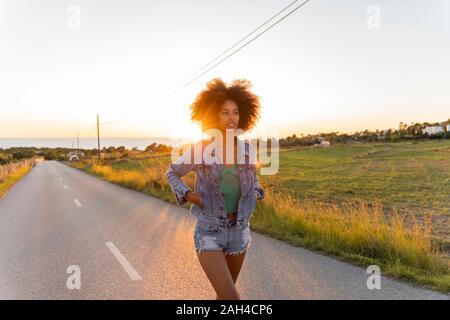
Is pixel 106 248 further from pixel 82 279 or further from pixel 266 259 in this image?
pixel 266 259

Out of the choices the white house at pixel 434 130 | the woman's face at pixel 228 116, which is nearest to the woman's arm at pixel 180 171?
the woman's face at pixel 228 116

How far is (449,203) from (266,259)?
11.1m

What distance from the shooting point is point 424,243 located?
6070mm

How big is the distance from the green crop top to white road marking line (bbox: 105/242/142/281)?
9.51 feet

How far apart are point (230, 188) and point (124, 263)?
3803 millimetres

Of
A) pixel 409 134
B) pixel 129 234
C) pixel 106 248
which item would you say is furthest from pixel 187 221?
pixel 409 134

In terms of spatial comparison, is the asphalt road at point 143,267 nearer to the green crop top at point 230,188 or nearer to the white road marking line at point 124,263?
the white road marking line at point 124,263

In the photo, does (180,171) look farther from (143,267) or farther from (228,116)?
(143,267)

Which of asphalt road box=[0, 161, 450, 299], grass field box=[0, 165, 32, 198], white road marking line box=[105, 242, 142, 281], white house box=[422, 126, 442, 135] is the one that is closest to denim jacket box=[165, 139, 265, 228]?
asphalt road box=[0, 161, 450, 299]

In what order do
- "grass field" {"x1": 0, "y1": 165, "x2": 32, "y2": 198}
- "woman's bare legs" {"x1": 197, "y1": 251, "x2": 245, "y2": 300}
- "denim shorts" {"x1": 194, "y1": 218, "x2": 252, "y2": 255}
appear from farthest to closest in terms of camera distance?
"grass field" {"x1": 0, "y1": 165, "x2": 32, "y2": 198}, "denim shorts" {"x1": 194, "y1": 218, "x2": 252, "y2": 255}, "woman's bare legs" {"x1": 197, "y1": 251, "x2": 245, "y2": 300}

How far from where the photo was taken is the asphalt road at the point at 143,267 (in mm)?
4809

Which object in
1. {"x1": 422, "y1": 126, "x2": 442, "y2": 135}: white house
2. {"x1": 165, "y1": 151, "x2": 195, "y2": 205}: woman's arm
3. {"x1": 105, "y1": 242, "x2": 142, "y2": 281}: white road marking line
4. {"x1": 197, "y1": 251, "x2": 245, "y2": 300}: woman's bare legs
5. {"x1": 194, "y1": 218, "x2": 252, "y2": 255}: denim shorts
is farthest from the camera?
{"x1": 422, "y1": 126, "x2": 442, "y2": 135}: white house

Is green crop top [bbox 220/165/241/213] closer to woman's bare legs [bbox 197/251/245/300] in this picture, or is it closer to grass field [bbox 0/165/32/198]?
woman's bare legs [bbox 197/251/245/300]

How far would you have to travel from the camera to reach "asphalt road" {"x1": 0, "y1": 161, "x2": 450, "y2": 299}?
15.8 ft
